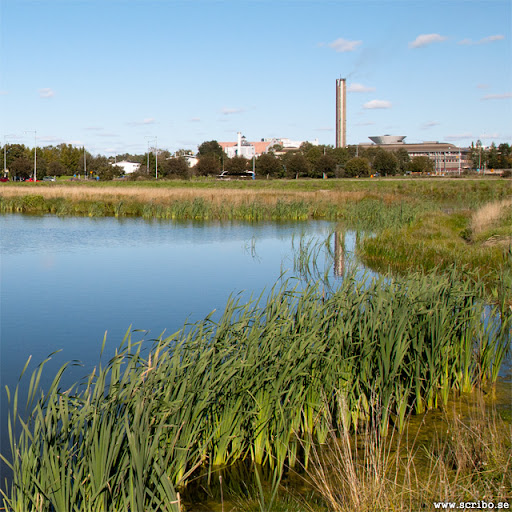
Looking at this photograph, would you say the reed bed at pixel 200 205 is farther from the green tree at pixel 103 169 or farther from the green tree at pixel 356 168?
the green tree at pixel 356 168

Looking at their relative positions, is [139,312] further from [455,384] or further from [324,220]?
[324,220]

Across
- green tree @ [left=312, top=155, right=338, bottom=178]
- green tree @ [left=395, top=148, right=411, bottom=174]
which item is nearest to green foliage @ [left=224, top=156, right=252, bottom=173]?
green tree @ [left=312, top=155, right=338, bottom=178]

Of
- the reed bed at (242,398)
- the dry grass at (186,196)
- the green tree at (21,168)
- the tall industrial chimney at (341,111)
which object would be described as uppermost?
the tall industrial chimney at (341,111)

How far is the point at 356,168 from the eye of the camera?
84312 millimetres

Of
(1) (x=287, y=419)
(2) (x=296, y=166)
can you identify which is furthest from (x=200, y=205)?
(2) (x=296, y=166)

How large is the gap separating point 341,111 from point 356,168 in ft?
122

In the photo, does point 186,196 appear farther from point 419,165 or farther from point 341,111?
point 341,111

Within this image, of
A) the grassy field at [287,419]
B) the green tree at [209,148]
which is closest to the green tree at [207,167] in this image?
the green tree at [209,148]

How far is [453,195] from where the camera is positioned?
45.5m

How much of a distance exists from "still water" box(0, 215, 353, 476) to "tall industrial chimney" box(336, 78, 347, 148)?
318ft

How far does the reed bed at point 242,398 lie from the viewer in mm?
3723

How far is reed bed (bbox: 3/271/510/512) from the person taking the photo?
3.72 meters

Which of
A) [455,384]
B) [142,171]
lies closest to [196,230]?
[455,384]

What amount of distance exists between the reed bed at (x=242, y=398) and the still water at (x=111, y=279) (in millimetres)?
840
